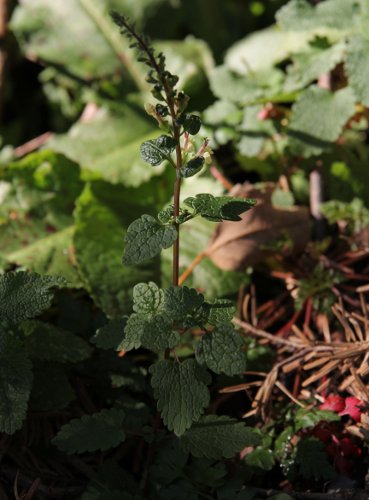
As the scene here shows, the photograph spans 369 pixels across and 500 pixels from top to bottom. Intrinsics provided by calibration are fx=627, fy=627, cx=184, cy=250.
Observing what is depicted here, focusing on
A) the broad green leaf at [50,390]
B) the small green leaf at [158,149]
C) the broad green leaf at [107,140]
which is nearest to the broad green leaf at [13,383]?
the broad green leaf at [50,390]

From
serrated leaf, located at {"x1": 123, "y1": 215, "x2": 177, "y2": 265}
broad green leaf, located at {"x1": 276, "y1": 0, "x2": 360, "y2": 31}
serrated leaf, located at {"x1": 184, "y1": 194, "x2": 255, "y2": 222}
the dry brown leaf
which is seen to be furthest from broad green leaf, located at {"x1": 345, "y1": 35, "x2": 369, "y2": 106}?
serrated leaf, located at {"x1": 123, "y1": 215, "x2": 177, "y2": 265}

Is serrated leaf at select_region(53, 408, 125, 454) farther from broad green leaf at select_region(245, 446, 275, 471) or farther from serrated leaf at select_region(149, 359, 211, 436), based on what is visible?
broad green leaf at select_region(245, 446, 275, 471)

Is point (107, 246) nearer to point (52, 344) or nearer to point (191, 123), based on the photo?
point (52, 344)

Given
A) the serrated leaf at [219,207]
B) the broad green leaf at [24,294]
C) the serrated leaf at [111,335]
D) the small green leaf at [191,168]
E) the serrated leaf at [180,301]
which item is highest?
the small green leaf at [191,168]

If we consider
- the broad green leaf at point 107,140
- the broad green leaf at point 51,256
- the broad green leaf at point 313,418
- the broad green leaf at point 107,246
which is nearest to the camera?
the broad green leaf at point 313,418

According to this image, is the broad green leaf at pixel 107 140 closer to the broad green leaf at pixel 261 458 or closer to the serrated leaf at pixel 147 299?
the serrated leaf at pixel 147 299

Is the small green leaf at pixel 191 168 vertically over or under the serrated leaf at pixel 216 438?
over

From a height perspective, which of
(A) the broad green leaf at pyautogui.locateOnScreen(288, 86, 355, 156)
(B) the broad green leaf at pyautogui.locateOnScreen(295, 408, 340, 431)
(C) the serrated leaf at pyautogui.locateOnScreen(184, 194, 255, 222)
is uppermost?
(C) the serrated leaf at pyautogui.locateOnScreen(184, 194, 255, 222)
